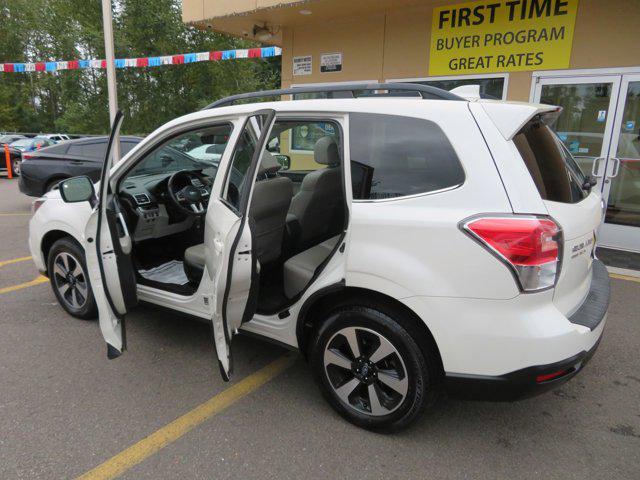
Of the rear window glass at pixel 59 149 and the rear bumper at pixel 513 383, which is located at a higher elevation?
the rear window glass at pixel 59 149

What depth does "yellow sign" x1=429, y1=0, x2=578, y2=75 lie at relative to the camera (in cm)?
616

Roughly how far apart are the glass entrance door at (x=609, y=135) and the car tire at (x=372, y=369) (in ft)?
16.5

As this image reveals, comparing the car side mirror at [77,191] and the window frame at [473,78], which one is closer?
the car side mirror at [77,191]

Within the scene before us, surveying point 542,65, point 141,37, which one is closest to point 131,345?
point 542,65

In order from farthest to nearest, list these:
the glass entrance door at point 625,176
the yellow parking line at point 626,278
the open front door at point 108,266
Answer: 1. the glass entrance door at point 625,176
2. the yellow parking line at point 626,278
3. the open front door at point 108,266

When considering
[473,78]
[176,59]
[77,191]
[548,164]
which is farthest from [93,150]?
[548,164]

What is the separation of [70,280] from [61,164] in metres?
6.71

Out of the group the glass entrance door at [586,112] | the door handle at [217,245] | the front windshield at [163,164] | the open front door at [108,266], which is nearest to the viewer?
the door handle at [217,245]

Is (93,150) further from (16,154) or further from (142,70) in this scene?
(142,70)

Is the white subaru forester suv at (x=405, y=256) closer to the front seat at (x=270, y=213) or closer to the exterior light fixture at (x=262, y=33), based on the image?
the front seat at (x=270, y=213)

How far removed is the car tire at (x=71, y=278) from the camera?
366 cm

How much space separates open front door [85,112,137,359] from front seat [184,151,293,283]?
487mm

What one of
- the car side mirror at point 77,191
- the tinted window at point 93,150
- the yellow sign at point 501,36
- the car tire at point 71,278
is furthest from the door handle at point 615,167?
the tinted window at point 93,150

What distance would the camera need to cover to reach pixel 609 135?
20.0 feet
